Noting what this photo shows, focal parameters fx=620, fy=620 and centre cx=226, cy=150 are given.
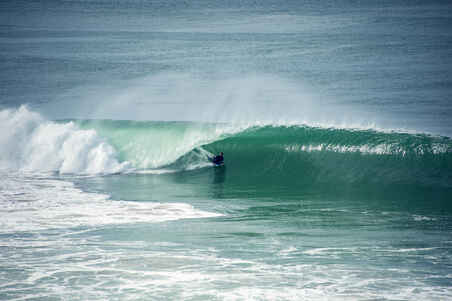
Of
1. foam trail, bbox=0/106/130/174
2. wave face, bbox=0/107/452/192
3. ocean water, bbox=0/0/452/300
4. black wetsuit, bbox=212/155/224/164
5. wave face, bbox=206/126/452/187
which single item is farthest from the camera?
foam trail, bbox=0/106/130/174

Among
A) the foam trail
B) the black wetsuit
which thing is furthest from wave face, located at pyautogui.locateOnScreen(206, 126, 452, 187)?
the foam trail

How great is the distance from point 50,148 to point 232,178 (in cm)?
825

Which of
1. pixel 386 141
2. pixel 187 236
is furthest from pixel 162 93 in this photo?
pixel 187 236

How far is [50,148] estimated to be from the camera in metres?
23.0

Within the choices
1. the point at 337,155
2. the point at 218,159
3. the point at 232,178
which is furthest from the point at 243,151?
the point at 337,155

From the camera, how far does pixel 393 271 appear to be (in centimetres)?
826

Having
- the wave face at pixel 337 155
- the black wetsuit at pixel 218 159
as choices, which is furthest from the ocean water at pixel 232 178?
the black wetsuit at pixel 218 159

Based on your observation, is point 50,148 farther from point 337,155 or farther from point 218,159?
point 337,155

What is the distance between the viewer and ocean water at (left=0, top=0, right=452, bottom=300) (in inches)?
324

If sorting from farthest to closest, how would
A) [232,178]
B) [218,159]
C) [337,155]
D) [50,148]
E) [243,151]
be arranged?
[50,148]
[243,151]
[218,159]
[337,155]
[232,178]

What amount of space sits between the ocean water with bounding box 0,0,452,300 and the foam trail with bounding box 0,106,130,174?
0.08 metres

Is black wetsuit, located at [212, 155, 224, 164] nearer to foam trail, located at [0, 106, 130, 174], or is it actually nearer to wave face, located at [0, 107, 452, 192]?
wave face, located at [0, 107, 452, 192]

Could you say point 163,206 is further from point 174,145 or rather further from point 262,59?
point 262,59

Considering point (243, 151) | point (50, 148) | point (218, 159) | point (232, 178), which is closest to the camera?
point (232, 178)
